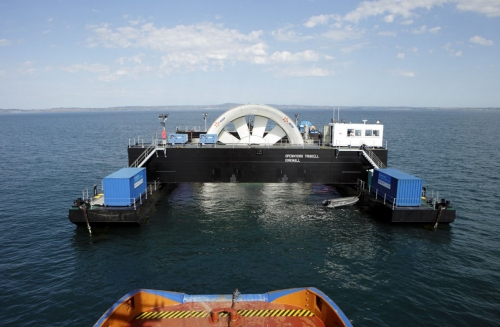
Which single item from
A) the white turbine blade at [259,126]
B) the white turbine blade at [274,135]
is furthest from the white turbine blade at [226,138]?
the white turbine blade at [274,135]

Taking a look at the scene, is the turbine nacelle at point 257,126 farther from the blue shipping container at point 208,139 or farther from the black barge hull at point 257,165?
the black barge hull at point 257,165

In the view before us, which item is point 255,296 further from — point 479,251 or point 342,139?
point 342,139

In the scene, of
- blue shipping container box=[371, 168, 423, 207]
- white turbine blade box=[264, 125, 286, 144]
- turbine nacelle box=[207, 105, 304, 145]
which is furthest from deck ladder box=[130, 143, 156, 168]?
blue shipping container box=[371, 168, 423, 207]

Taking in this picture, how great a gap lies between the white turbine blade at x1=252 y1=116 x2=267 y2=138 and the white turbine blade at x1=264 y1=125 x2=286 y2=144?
1.23m

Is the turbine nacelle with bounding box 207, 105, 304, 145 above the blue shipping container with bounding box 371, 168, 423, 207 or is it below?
above

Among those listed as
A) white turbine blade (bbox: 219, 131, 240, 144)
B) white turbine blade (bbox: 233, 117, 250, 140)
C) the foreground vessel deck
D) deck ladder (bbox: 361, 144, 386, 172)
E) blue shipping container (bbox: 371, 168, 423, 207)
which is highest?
white turbine blade (bbox: 233, 117, 250, 140)

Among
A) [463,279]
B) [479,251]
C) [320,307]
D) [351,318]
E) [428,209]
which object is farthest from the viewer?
[428,209]

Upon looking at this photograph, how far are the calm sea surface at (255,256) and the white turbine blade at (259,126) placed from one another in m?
10.4

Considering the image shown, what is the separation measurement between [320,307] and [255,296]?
3241 millimetres

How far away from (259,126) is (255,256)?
29319mm

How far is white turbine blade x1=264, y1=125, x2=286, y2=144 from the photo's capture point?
52.7 metres

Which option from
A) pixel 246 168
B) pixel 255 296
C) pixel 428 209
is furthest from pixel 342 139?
pixel 255 296

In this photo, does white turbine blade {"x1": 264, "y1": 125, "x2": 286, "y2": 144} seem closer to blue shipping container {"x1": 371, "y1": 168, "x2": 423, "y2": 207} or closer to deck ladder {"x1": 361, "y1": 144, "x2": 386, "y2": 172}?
deck ladder {"x1": 361, "y1": 144, "x2": 386, "y2": 172}

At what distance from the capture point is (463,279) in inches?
941
